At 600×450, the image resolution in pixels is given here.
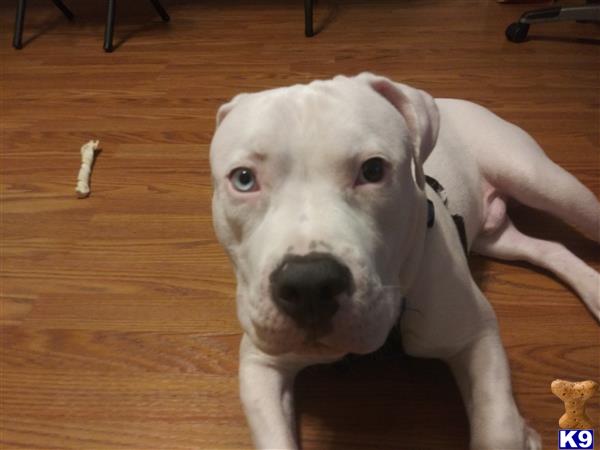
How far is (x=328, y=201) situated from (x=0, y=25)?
4.23 metres

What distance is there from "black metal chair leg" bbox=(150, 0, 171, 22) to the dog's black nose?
352 cm

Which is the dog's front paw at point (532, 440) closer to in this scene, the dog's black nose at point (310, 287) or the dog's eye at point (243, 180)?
the dog's black nose at point (310, 287)

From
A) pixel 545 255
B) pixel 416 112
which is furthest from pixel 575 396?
pixel 545 255

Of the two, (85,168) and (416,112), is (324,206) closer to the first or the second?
(416,112)

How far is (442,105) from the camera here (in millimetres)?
1765

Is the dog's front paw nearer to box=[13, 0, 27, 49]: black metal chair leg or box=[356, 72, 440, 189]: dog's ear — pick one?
box=[356, 72, 440, 189]: dog's ear

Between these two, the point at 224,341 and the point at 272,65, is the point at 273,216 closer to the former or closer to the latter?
the point at 224,341

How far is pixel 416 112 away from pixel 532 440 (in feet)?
2.51

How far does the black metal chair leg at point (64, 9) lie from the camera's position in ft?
13.2

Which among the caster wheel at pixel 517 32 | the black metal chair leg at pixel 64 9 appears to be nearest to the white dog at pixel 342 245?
the caster wheel at pixel 517 32

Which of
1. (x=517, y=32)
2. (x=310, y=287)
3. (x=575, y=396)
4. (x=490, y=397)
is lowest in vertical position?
(x=517, y=32)

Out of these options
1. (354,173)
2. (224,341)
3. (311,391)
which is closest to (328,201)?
(354,173)

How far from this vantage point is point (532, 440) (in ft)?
3.95

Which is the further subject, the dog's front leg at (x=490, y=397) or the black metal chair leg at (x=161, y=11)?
the black metal chair leg at (x=161, y=11)
